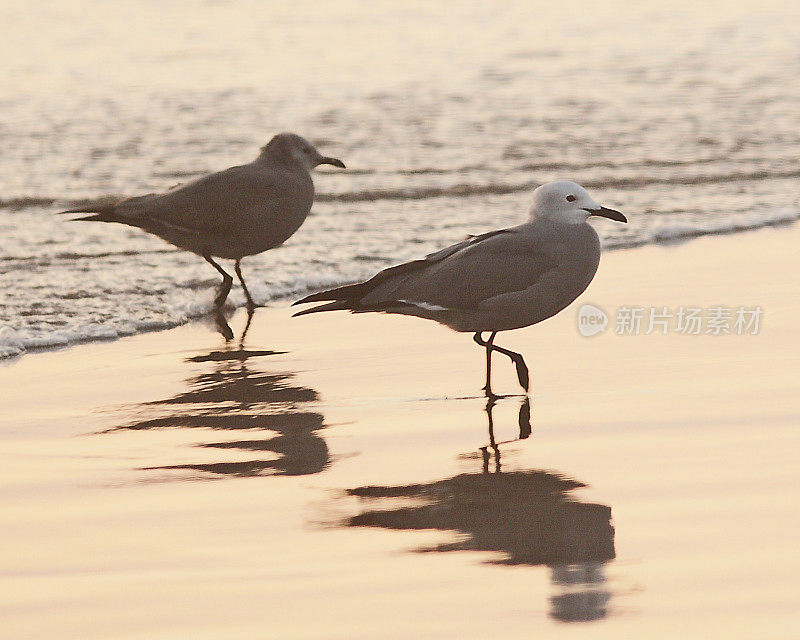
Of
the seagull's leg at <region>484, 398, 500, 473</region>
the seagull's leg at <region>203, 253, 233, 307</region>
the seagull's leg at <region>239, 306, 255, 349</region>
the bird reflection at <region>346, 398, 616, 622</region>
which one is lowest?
the bird reflection at <region>346, 398, 616, 622</region>

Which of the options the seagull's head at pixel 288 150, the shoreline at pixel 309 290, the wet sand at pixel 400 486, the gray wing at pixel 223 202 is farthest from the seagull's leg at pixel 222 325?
the seagull's head at pixel 288 150

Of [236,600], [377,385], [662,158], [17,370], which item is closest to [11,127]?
[662,158]

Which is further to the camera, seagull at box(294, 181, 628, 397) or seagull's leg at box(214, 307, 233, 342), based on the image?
seagull's leg at box(214, 307, 233, 342)

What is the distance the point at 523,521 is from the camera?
4410 millimetres

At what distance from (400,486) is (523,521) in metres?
0.56

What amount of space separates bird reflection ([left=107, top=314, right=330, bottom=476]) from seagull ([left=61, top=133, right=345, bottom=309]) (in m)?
1.64

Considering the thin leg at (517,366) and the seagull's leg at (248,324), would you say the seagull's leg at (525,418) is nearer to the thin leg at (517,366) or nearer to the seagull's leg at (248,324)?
the thin leg at (517,366)

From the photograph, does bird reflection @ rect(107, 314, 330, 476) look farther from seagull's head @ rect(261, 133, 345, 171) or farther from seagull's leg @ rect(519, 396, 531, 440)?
seagull's head @ rect(261, 133, 345, 171)

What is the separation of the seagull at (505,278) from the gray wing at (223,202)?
2448 mm

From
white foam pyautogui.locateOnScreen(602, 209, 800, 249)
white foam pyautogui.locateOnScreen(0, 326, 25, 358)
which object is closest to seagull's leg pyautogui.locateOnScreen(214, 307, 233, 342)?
white foam pyautogui.locateOnScreen(0, 326, 25, 358)

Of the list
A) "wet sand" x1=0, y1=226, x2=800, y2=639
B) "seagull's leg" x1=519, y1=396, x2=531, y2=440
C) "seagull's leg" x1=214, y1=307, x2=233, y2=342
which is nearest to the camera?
"wet sand" x1=0, y1=226, x2=800, y2=639

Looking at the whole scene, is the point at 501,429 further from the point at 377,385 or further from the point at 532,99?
the point at 532,99

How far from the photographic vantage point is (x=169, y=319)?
26.0 feet

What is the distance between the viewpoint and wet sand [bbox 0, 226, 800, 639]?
12.2 feet
